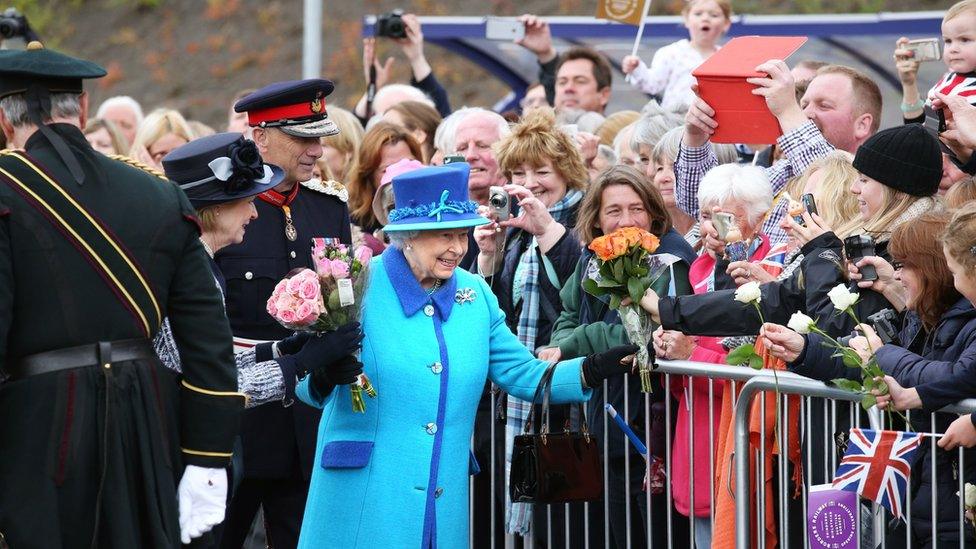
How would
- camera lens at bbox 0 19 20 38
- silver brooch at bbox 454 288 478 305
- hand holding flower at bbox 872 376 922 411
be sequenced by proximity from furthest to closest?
camera lens at bbox 0 19 20 38 → silver brooch at bbox 454 288 478 305 → hand holding flower at bbox 872 376 922 411

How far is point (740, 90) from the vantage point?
5.88 m

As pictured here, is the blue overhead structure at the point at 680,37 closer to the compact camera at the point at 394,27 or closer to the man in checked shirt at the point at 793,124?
the compact camera at the point at 394,27

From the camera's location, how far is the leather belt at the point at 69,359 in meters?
4.23

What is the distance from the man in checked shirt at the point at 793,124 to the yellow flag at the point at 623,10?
101 inches

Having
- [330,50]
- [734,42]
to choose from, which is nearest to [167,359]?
[734,42]

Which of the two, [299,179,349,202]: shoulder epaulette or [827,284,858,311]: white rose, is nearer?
[827,284,858,311]: white rose

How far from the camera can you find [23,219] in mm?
4188

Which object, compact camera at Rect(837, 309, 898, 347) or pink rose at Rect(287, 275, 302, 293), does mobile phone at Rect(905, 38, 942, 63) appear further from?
pink rose at Rect(287, 275, 302, 293)

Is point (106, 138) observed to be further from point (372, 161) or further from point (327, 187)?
point (327, 187)

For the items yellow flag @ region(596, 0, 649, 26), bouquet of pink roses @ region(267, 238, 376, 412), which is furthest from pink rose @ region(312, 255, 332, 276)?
yellow flag @ region(596, 0, 649, 26)

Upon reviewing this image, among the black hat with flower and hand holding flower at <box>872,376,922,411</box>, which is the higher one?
the black hat with flower

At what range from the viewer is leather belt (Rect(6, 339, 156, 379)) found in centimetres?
423

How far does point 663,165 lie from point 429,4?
729 inches

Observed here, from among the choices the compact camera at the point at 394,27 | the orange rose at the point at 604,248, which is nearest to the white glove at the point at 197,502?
the orange rose at the point at 604,248
